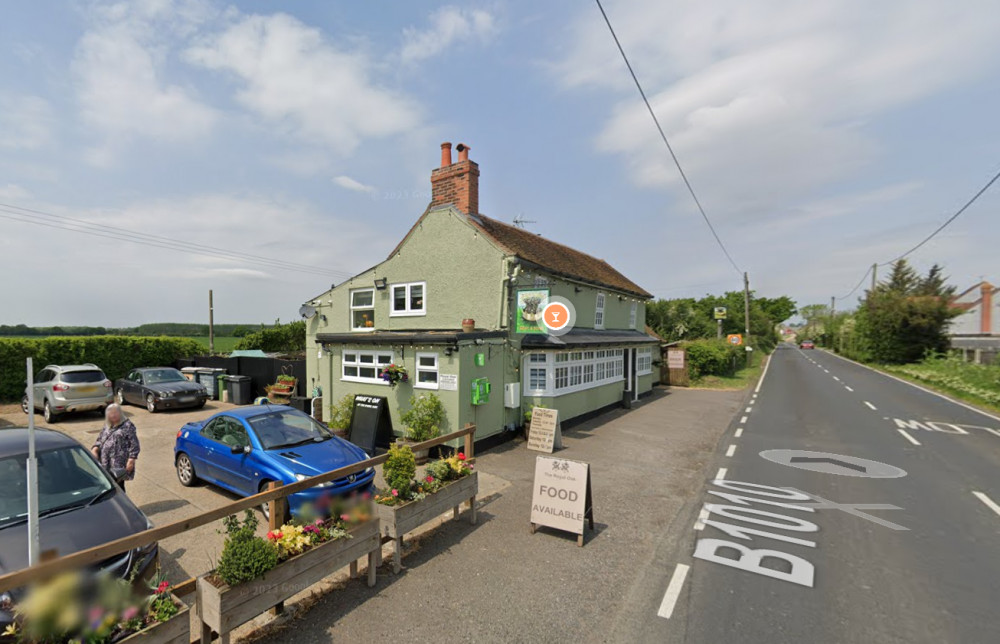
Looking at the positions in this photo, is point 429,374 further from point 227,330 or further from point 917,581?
point 227,330

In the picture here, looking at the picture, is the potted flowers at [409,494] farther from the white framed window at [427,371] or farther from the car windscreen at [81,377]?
the car windscreen at [81,377]

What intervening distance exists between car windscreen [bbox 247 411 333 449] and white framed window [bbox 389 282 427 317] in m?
5.91

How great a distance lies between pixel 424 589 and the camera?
16.6 feet

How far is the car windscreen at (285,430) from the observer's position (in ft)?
24.0

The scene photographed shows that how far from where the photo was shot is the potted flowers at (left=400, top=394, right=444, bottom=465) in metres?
10.4

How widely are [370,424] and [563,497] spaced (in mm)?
6545

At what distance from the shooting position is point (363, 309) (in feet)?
49.5

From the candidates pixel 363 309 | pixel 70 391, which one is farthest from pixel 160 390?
pixel 363 309

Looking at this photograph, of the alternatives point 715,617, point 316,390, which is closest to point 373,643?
point 715,617

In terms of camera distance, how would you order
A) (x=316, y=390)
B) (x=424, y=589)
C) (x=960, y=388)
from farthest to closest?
(x=960, y=388) < (x=316, y=390) < (x=424, y=589)

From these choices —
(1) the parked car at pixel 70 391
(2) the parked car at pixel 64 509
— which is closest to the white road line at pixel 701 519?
(2) the parked car at pixel 64 509

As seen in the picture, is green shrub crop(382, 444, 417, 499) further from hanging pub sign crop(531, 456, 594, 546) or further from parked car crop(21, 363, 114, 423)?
parked car crop(21, 363, 114, 423)

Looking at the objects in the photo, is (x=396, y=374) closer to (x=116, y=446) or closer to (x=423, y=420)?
(x=423, y=420)

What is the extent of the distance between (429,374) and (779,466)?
8524 millimetres
